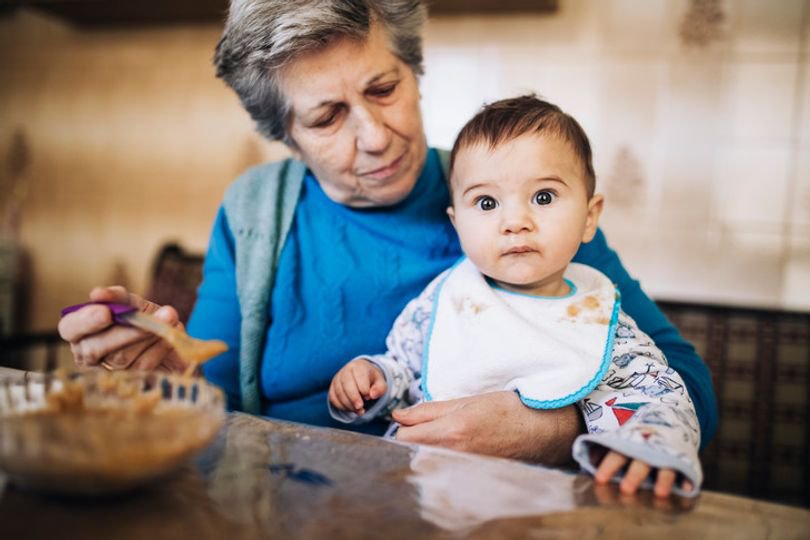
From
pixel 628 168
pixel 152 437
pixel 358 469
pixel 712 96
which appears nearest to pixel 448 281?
pixel 358 469

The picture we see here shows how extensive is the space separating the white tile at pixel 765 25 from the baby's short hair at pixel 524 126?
155 centimetres

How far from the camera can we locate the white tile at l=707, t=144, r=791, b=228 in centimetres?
234

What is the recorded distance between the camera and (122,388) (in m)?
0.82

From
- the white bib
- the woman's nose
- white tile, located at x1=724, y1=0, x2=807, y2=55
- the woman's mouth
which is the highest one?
white tile, located at x1=724, y1=0, x2=807, y2=55

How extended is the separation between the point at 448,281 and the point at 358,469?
0.60 m

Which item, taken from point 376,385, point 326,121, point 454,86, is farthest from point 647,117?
point 376,385

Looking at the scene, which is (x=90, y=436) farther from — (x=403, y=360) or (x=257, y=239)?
(x=257, y=239)

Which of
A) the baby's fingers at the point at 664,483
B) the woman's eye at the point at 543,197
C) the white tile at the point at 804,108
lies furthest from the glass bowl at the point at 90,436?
the white tile at the point at 804,108

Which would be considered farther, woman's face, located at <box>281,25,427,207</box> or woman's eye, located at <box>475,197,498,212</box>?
woman's face, located at <box>281,25,427,207</box>

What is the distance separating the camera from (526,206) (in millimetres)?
1136

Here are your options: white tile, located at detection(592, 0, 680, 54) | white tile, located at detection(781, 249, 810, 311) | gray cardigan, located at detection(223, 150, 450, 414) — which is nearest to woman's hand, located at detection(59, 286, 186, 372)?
gray cardigan, located at detection(223, 150, 450, 414)

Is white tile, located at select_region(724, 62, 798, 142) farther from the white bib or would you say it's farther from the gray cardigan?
the white bib

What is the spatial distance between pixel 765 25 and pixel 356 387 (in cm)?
206

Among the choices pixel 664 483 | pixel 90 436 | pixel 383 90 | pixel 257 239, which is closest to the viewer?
pixel 90 436
